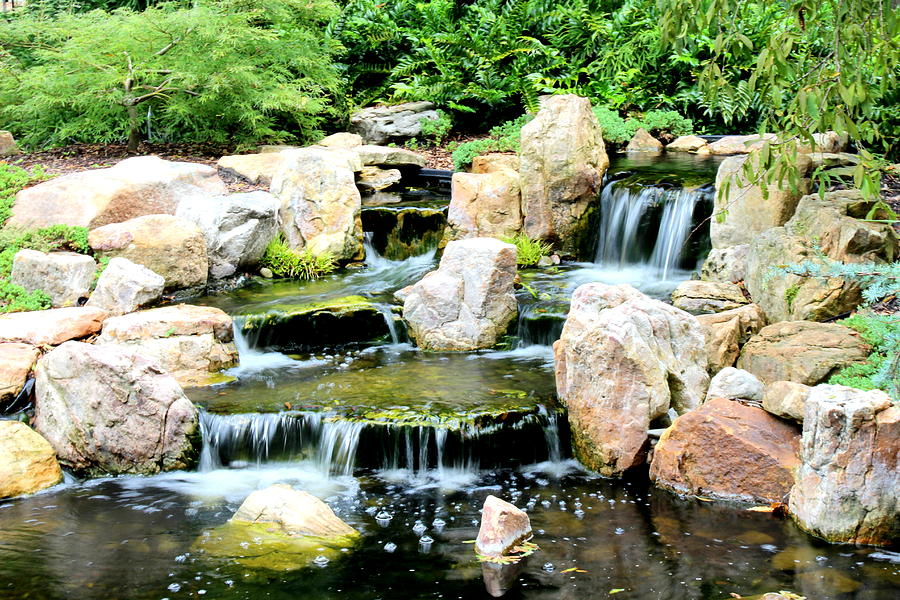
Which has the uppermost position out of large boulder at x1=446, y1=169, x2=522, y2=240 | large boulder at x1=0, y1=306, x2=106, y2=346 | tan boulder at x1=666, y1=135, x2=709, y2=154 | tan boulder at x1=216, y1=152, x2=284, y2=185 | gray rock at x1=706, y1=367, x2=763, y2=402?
tan boulder at x1=666, y1=135, x2=709, y2=154

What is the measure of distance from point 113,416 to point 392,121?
31.5 ft

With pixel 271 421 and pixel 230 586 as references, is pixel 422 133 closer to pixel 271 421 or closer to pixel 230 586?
pixel 271 421

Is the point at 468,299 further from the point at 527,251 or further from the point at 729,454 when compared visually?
the point at 729,454

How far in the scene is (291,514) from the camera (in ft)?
16.4

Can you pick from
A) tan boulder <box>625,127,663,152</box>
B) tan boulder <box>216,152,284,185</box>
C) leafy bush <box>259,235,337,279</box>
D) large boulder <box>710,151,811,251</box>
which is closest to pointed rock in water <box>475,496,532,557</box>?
large boulder <box>710,151,811,251</box>

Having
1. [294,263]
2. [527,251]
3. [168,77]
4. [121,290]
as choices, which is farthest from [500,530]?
[168,77]

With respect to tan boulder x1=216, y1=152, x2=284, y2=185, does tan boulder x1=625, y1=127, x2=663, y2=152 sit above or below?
above

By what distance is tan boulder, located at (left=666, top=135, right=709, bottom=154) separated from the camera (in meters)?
13.1

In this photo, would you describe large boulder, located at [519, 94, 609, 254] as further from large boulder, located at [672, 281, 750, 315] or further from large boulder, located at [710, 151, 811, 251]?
large boulder, located at [672, 281, 750, 315]

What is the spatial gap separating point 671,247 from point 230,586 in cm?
670

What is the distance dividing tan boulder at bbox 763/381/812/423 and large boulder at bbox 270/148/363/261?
6.06m

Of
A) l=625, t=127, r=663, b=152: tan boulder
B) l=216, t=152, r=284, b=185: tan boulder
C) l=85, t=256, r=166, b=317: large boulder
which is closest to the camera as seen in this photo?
l=85, t=256, r=166, b=317: large boulder

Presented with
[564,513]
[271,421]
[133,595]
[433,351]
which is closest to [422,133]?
[433,351]

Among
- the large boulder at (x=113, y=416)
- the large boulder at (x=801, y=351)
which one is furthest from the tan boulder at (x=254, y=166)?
the large boulder at (x=801, y=351)
